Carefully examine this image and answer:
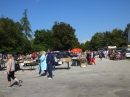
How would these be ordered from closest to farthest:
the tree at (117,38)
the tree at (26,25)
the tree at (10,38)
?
the tree at (10,38), the tree at (26,25), the tree at (117,38)

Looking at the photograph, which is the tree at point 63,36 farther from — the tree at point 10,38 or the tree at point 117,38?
the tree at point 117,38

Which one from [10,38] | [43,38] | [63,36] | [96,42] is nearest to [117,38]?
[96,42]

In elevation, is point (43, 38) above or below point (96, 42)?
above

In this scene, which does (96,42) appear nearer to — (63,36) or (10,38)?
(63,36)

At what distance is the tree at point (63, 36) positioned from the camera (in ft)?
250

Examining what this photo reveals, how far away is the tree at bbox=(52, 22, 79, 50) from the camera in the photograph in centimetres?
7625

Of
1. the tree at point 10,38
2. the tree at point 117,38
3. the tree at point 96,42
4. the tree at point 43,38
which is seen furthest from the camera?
the tree at point 96,42

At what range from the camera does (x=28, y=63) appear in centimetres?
2048

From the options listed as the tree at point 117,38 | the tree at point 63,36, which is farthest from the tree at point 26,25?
the tree at point 117,38

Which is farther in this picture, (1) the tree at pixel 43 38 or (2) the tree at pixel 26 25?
(1) the tree at pixel 43 38

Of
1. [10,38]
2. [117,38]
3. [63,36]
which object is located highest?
[117,38]

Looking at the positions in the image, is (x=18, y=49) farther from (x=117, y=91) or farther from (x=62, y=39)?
(x=117, y=91)

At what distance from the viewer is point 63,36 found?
251 feet

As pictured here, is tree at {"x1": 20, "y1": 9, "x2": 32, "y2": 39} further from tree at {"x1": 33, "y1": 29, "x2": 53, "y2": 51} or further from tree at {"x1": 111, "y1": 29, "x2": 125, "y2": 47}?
tree at {"x1": 111, "y1": 29, "x2": 125, "y2": 47}
